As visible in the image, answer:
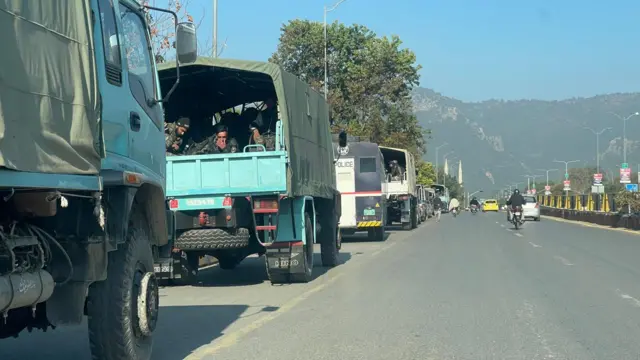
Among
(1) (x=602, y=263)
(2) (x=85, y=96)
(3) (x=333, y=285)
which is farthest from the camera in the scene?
(1) (x=602, y=263)

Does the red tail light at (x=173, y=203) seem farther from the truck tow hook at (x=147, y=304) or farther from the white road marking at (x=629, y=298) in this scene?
the white road marking at (x=629, y=298)

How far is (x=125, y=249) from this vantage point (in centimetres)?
583

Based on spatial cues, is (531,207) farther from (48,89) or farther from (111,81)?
(48,89)

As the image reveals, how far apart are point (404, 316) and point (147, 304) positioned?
3.89 m

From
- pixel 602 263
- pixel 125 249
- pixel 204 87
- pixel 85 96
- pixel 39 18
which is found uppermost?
pixel 204 87

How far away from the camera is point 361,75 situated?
4431 centimetres

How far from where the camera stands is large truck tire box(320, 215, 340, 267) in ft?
51.3

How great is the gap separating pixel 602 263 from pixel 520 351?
10106 mm

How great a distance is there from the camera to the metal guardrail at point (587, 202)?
3916 centimetres

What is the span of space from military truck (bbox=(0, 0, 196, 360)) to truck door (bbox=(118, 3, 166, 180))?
2 centimetres

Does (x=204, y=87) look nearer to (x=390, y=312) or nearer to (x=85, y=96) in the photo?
(x=390, y=312)

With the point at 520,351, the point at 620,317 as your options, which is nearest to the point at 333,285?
the point at 620,317

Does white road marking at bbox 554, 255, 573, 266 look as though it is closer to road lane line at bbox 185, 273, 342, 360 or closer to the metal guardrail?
road lane line at bbox 185, 273, 342, 360

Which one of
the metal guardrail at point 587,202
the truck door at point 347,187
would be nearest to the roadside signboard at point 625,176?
the metal guardrail at point 587,202
